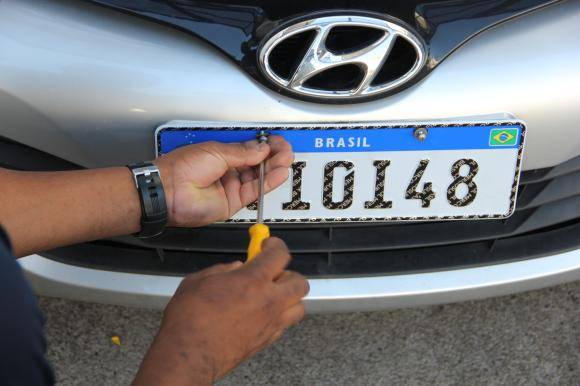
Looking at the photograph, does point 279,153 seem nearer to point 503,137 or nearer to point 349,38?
point 349,38

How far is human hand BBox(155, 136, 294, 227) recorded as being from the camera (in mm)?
1317

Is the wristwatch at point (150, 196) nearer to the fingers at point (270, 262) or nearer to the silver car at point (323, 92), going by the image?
the silver car at point (323, 92)

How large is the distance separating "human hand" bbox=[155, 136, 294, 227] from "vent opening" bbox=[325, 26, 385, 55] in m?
0.19

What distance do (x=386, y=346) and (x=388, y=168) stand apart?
68 cm

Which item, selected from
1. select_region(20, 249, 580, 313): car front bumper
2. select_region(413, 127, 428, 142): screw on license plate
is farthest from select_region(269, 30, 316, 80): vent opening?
select_region(20, 249, 580, 313): car front bumper

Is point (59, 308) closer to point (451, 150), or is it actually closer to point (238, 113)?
point (238, 113)

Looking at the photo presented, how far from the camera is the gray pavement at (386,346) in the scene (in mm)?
1875

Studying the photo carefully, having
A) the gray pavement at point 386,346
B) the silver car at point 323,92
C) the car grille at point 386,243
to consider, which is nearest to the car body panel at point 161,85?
the silver car at point 323,92

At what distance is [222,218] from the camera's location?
141 centimetres

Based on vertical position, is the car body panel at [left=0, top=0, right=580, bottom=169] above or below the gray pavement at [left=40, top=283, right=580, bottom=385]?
above

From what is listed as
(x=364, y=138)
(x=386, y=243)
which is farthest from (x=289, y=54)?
(x=386, y=243)

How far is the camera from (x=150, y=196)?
1.34 metres

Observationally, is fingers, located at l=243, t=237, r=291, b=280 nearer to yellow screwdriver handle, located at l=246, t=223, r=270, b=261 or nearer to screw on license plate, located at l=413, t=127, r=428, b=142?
yellow screwdriver handle, located at l=246, t=223, r=270, b=261

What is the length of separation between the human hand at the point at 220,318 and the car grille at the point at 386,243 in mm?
479
